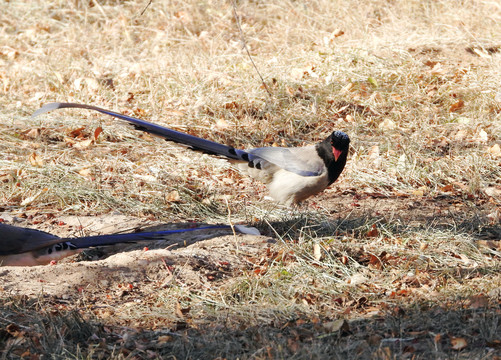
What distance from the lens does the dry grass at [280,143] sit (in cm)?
364

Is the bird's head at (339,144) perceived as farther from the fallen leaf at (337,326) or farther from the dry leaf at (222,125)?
the dry leaf at (222,125)

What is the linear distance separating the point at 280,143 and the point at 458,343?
4.26 m

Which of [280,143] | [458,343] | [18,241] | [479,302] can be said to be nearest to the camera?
[458,343]

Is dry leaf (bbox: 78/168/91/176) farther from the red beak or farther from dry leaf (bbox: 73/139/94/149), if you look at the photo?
the red beak

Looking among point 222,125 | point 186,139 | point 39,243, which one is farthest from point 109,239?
point 222,125

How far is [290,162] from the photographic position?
5477 millimetres

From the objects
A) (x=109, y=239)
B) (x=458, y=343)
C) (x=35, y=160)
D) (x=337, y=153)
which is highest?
(x=458, y=343)

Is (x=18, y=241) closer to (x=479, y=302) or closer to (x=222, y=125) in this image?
(x=479, y=302)

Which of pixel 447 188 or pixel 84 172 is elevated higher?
pixel 84 172

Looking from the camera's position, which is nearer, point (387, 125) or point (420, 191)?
point (420, 191)

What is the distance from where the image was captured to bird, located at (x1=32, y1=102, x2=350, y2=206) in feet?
17.5

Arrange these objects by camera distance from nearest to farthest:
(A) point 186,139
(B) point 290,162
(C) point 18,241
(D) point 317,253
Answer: (D) point 317,253, (C) point 18,241, (A) point 186,139, (B) point 290,162

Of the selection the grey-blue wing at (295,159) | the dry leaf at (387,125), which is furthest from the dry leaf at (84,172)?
the dry leaf at (387,125)

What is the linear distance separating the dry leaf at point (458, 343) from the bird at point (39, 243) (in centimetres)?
233
